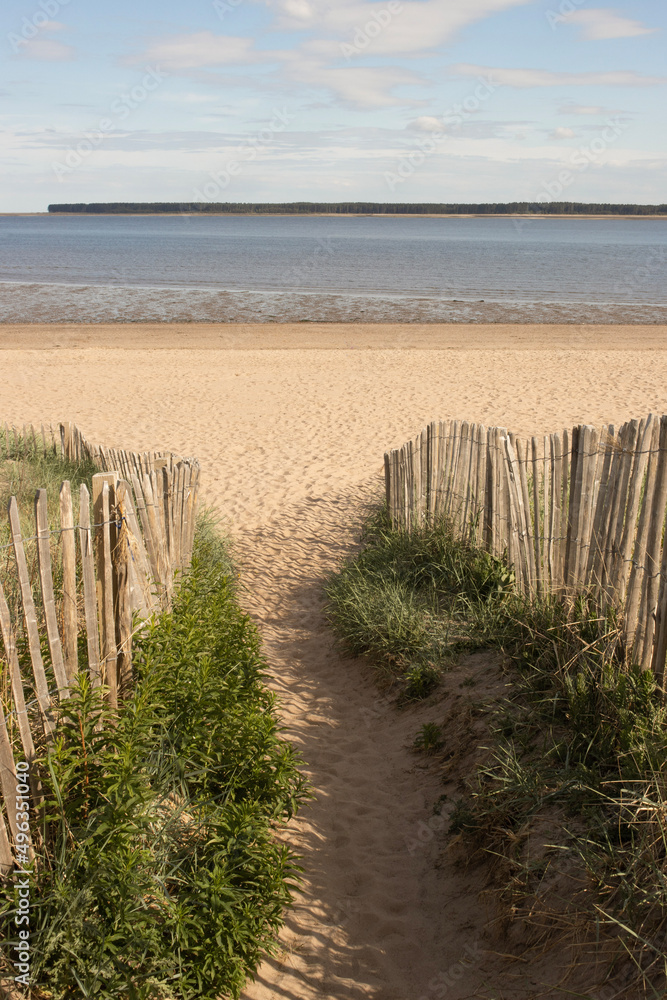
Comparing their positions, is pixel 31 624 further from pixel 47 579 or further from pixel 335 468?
pixel 335 468

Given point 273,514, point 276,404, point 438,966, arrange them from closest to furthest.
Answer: point 438,966 < point 273,514 < point 276,404

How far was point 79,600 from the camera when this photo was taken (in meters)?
3.54

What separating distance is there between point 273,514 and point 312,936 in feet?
16.1

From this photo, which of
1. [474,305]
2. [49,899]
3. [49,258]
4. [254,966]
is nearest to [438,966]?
[254,966]

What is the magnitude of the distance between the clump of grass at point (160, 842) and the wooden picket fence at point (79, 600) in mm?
109

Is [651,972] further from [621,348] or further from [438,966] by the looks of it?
[621,348]

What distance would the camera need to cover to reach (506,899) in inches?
108

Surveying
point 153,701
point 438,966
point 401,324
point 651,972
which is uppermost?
point 401,324

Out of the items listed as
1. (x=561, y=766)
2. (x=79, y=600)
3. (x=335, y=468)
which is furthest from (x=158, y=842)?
(x=335, y=468)

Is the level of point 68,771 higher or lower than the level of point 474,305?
lower

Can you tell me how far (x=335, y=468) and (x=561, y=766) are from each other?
6011 mm

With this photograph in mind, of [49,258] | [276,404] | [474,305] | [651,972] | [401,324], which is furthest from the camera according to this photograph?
[49,258]

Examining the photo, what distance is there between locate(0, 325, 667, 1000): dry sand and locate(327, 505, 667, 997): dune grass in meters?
0.23

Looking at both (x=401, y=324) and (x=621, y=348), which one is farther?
(x=401, y=324)
